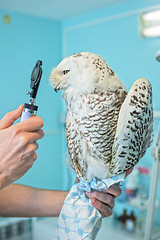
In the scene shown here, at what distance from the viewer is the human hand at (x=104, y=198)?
698 millimetres

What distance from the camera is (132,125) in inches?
25.1

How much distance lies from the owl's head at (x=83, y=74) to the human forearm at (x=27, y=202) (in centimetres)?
46

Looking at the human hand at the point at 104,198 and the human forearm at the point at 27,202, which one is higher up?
the human hand at the point at 104,198

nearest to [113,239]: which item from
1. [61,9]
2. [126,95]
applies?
[126,95]

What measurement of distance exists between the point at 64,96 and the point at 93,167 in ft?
0.62

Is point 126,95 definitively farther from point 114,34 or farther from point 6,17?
point 6,17

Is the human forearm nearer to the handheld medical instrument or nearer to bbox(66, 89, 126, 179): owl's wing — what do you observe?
bbox(66, 89, 126, 179): owl's wing

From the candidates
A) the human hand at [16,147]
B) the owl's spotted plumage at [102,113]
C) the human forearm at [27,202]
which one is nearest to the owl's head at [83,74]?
the owl's spotted plumage at [102,113]

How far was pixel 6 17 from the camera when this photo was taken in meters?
1.66

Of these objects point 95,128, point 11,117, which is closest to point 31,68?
point 11,117

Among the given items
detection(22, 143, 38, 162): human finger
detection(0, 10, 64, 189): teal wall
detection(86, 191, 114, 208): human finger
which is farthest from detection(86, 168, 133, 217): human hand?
detection(0, 10, 64, 189): teal wall

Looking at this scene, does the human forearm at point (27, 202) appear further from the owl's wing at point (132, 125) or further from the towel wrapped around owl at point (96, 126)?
the owl's wing at point (132, 125)

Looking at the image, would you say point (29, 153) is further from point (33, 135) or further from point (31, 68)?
point (31, 68)

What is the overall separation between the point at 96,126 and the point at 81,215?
22 centimetres
